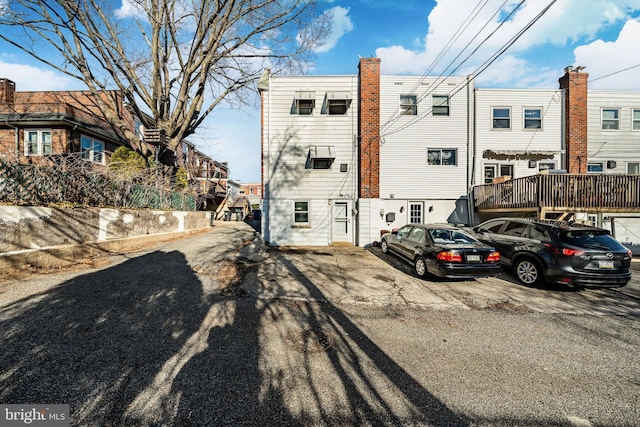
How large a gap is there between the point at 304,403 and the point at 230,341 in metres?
1.52

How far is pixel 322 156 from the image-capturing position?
12438 mm

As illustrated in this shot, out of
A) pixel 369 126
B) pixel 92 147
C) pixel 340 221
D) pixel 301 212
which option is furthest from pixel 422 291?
pixel 92 147

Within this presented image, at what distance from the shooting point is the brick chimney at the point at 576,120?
13.1 m

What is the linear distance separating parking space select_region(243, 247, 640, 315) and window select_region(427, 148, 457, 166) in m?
6.79

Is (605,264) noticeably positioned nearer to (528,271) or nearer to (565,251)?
(565,251)

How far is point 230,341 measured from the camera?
11.7 ft

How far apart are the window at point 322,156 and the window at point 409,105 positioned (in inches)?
160

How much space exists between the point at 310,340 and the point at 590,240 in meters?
7.17

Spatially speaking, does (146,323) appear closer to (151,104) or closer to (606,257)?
(606,257)

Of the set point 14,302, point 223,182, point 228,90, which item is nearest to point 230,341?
point 14,302

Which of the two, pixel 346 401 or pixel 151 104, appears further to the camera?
pixel 151 104

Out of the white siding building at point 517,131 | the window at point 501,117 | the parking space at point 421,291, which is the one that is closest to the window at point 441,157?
the white siding building at point 517,131

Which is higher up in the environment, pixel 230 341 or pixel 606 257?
pixel 606 257

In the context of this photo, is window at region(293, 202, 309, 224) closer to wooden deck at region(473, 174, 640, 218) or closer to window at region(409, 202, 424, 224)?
window at region(409, 202, 424, 224)
